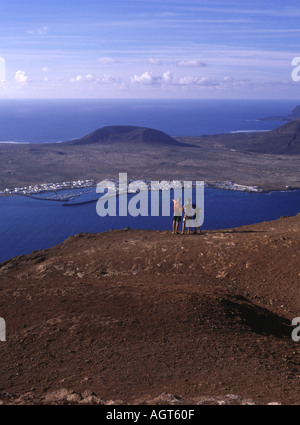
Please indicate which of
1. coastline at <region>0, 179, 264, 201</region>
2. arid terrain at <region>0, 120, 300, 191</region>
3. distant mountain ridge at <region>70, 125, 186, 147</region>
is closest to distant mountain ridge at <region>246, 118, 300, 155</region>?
arid terrain at <region>0, 120, 300, 191</region>

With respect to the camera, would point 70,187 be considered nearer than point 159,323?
No

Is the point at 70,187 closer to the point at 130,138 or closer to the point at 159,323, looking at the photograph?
the point at 130,138

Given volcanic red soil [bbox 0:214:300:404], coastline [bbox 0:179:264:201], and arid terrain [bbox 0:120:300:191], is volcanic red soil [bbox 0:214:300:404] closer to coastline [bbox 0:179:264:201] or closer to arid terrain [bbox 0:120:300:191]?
coastline [bbox 0:179:264:201]

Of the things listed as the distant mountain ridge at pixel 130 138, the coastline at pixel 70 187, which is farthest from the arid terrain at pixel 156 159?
the coastline at pixel 70 187

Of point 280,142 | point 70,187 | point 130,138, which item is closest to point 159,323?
point 70,187

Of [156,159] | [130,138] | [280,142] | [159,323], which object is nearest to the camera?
[159,323]

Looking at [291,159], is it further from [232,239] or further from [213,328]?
[213,328]

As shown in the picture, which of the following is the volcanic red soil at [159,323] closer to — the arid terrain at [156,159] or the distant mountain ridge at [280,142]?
the arid terrain at [156,159]
